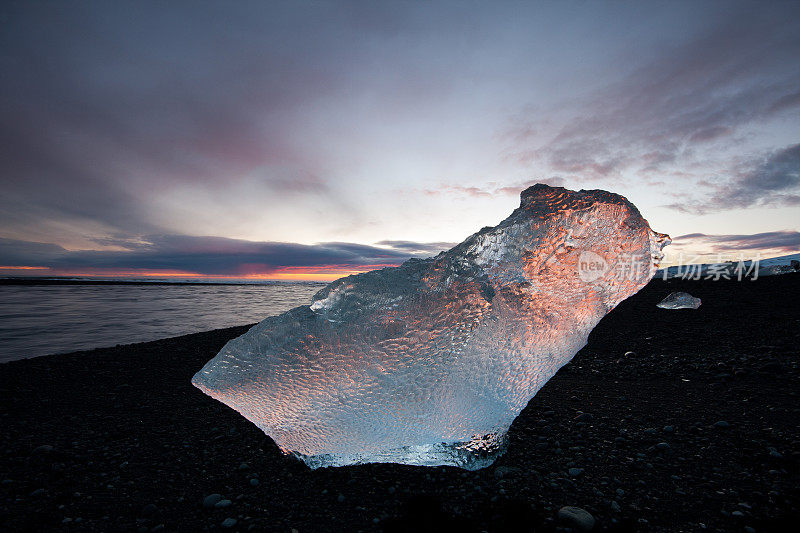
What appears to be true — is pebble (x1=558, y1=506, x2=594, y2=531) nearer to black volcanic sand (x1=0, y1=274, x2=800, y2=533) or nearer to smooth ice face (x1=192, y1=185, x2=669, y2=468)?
black volcanic sand (x1=0, y1=274, x2=800, y2=533)

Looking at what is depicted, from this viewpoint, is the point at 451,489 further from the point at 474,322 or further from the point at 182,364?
the point at 182,364

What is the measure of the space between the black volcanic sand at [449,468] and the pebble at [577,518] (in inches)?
2.6

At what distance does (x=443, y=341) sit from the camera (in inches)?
103

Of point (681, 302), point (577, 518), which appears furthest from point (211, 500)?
point (681, 302)

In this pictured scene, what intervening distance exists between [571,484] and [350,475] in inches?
57.1

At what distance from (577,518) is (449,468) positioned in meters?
0.87

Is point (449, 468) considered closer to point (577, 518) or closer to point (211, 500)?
point (577, 518)

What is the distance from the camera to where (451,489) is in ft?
7.44

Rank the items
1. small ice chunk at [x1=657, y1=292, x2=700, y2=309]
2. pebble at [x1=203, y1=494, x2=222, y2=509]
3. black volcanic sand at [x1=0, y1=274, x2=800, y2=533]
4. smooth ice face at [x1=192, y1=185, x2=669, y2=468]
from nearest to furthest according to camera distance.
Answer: black volcanic sand at [x1=0, y1=274, x2=800, y2=533] < pebble at [x1=203, y1=494, x2=222, y2=509] < smooth ice face at [x1=192, y1=185, x2=669, y2=468] < small ice chunk at [x1=657, y1=292, x2=700, y2=309]

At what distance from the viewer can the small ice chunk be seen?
8.68m

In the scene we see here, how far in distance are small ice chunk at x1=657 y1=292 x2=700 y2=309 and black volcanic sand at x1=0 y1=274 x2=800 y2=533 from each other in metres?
4.62

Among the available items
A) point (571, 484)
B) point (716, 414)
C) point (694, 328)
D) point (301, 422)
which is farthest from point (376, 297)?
point (694, 328)

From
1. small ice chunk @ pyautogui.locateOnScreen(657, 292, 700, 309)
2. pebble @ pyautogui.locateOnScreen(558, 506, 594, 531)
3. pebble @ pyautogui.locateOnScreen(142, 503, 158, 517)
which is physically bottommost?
pebble @ pyautogui.locateOnScreen(142, 503, 158, 517)

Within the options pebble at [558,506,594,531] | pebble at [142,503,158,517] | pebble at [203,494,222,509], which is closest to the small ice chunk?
pebble at [558,506,594,531]
